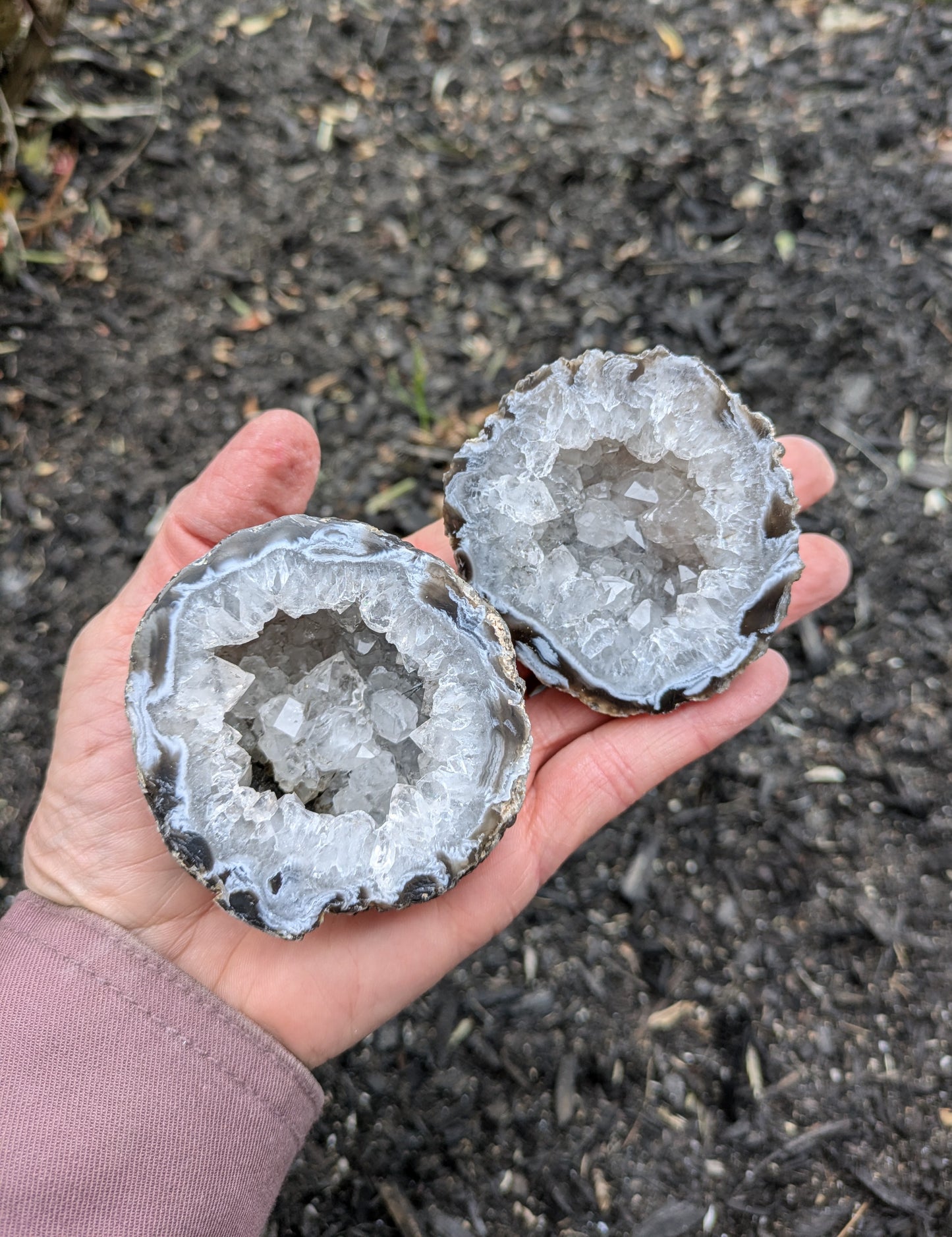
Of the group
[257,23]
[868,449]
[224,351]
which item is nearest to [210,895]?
[224,351]

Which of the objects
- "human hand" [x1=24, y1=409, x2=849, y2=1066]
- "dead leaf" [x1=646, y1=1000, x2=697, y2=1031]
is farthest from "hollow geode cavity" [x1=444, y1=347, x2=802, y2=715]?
"dead leaf" [x1=646, y1=1000, x2=697, y2=1031]

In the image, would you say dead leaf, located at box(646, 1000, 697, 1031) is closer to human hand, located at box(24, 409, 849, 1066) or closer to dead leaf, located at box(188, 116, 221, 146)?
human hand, located at box(24, 409, 849, 1066)

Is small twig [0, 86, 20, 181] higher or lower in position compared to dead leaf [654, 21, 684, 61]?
higher

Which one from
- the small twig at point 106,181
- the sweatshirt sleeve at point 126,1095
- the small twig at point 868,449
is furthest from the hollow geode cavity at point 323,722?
the small twig at point 106,181

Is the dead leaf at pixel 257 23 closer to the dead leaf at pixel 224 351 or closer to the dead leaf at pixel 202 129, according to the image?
the dead leaf at pixel 202 129

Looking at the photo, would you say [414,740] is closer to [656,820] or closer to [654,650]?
[654,650]

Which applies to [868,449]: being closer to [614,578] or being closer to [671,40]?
[614,578]

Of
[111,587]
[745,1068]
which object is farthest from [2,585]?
[745,1068]
